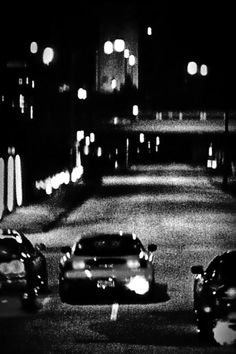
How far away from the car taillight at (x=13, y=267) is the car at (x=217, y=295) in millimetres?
3373

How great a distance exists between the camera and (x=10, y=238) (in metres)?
19.6

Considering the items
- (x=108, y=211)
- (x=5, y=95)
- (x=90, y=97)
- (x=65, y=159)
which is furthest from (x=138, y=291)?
(x=90, y=97)

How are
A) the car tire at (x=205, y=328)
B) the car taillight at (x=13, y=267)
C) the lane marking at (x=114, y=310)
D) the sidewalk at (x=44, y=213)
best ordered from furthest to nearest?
the sidewalk at (x=44, y=213) < the car taillight at (x=13, y=267) < the lane marking at (x=114, y=310) < the car tire at (x=205, y=328)

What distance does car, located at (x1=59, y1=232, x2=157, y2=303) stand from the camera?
64.8 feet

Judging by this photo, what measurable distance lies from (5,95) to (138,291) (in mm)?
40537

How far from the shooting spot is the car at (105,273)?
1977 centimetres

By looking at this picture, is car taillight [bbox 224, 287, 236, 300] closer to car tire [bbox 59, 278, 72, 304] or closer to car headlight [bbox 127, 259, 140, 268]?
car headlight [bbox 127, 259, 140, 268]

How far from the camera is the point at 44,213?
4447cm

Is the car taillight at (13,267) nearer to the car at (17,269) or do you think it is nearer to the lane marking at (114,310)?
the car at (17,269)

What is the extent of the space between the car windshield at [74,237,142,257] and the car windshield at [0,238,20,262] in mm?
1278

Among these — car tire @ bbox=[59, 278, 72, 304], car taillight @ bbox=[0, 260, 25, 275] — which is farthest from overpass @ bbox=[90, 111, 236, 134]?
car taillight @ bbox=[0, 260, 25, 275]

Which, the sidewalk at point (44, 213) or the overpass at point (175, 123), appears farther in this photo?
the overpass at point (175, 123)

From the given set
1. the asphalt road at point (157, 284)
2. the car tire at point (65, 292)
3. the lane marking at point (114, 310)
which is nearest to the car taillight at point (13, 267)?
the asphalt road at point (157, 284)

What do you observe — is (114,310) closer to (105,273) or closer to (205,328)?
(105,273)
